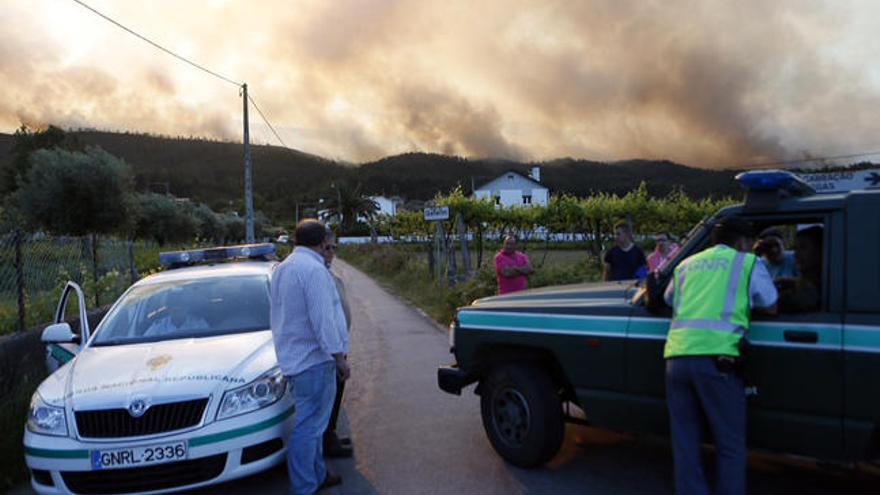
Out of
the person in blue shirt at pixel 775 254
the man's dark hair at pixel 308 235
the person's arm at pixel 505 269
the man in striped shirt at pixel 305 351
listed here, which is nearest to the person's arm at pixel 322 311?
the man in striped shirt at pixel 305 351

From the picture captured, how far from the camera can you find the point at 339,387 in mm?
5500

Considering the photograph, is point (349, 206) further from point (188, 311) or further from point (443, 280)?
point (188, 311)

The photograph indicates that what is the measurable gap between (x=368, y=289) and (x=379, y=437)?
16.9 m

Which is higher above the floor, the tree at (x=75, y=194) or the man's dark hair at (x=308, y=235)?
the tree at (x=75, y=194)

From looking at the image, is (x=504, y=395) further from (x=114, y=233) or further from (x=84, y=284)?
(x=114, y=233)

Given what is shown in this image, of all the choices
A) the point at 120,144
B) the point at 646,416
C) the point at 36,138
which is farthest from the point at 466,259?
the point at 120,144

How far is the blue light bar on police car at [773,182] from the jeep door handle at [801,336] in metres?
0.87

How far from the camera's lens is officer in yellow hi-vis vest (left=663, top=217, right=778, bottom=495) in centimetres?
354

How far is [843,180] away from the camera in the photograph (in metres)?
4.22

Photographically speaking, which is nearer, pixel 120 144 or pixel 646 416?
pixel 646 416

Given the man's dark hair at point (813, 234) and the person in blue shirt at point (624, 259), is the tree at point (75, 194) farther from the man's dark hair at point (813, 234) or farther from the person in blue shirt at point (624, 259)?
the man's dark hair at point (813, 234)

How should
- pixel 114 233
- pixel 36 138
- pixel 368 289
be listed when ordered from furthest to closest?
pixel 36 138 < pixel 114 233 < pixel 368 289

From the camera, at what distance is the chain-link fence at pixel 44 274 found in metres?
7.73

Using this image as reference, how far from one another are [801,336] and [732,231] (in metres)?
0.69
